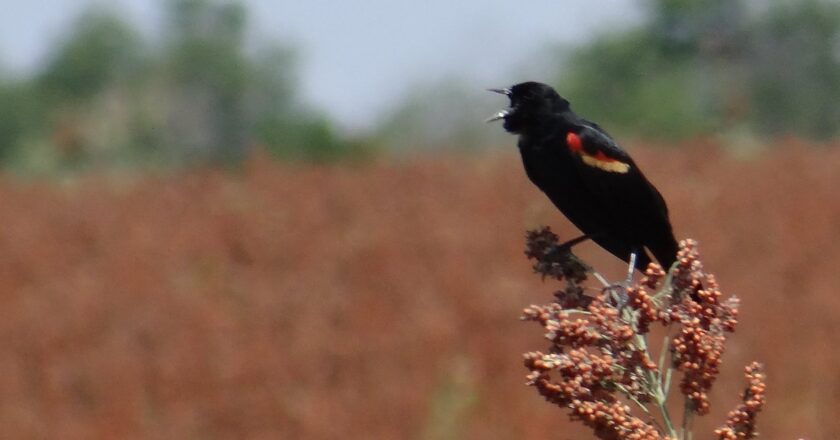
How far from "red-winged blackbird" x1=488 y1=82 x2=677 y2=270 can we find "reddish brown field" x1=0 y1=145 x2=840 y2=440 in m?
4.29

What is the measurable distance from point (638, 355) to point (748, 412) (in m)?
0.16

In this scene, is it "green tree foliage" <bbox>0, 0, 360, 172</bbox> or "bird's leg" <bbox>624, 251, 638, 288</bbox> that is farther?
"green tree foliage" <bbox>0, 0, 360, 172</bbox>

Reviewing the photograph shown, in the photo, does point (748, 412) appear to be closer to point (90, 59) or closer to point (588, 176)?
point (588, 176)

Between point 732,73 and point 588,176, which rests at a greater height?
point 732,73

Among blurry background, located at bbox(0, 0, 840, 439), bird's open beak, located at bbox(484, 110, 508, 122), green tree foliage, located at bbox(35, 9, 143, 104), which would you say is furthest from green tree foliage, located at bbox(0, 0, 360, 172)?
bird's open beak, located at bbox(484, 110, 508, 122)

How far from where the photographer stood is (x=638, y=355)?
207 cm

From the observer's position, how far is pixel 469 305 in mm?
9617

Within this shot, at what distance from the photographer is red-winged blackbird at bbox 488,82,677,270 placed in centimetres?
279

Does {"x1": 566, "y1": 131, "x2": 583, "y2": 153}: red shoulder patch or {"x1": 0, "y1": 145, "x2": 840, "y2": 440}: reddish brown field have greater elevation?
{"x1": 0, "y1": 145, "x2": 840, "y2": 440}: reddish brown field

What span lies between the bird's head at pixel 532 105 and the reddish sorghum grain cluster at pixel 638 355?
28.4 inches

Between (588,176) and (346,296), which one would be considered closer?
(588,176)

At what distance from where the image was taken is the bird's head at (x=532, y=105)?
284cm

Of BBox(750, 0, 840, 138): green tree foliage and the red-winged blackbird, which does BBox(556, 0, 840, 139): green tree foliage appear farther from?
the red-winged blackbird

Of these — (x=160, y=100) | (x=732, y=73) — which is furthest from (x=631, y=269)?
(x=160, y=100)
